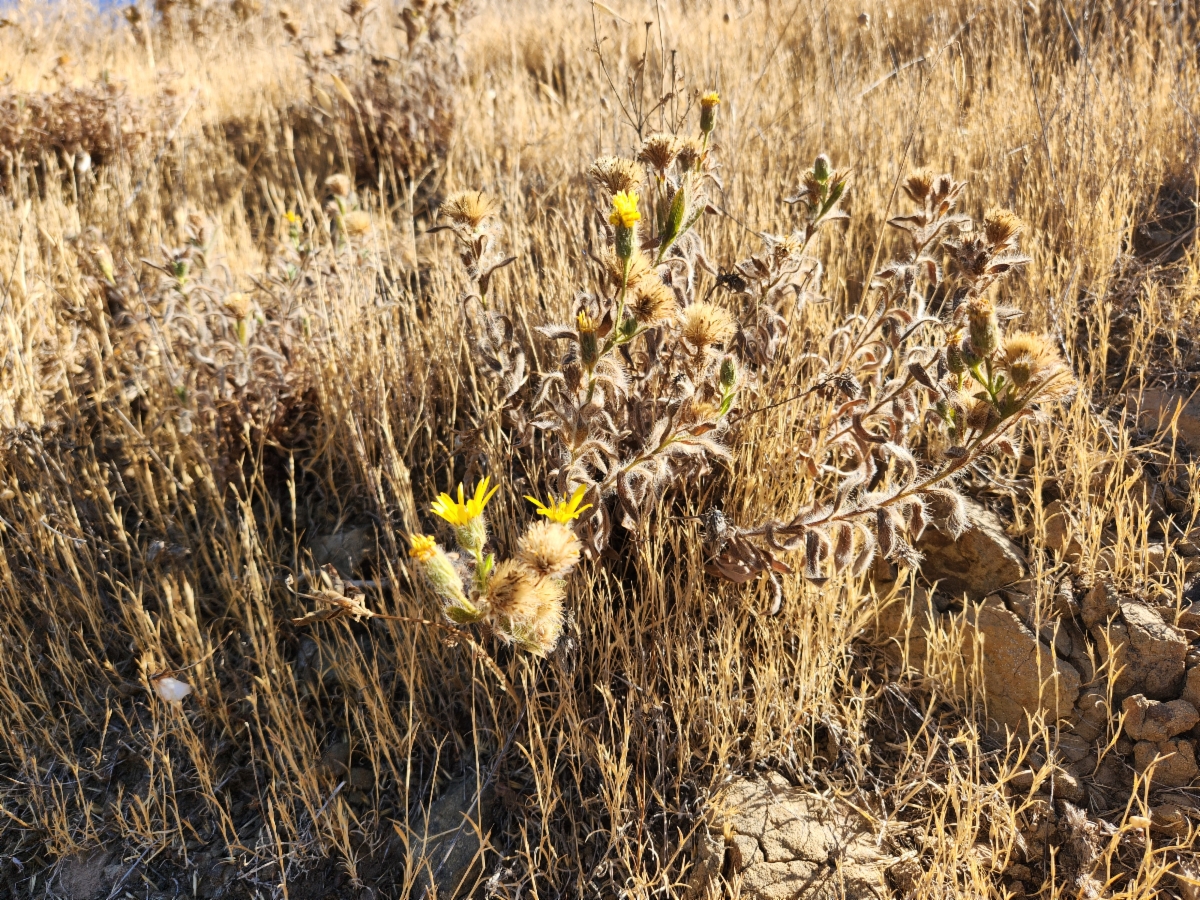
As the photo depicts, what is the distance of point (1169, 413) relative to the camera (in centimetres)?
231

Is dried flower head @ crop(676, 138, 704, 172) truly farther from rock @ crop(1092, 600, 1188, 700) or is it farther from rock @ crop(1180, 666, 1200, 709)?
rock @ crop(1180, 666, 1200, 709)

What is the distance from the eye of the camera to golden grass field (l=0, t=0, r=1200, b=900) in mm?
1811

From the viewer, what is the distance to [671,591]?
2027 millimetres

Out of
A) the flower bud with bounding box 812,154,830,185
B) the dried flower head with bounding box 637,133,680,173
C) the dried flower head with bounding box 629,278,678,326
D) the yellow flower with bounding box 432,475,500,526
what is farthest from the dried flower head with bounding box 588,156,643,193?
the yellow flower with bounding box 432,475,500,526

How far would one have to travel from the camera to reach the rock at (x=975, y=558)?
6.81 feet

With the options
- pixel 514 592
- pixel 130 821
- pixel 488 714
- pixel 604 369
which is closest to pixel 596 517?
pixel 604 369

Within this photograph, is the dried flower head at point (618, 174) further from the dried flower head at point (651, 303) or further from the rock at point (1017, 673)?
the rock at point (1017, 673)

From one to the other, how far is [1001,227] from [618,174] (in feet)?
2.76

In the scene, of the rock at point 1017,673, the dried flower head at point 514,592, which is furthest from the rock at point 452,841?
the rock at point 1017,673

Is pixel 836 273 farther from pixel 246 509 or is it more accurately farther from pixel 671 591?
pixel 246 509

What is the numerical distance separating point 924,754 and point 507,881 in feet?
3.36

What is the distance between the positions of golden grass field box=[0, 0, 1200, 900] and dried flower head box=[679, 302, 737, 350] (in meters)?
0.41

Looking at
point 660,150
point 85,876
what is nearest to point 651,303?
point 660,150

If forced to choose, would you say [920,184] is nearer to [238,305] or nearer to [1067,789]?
[1067,789]
